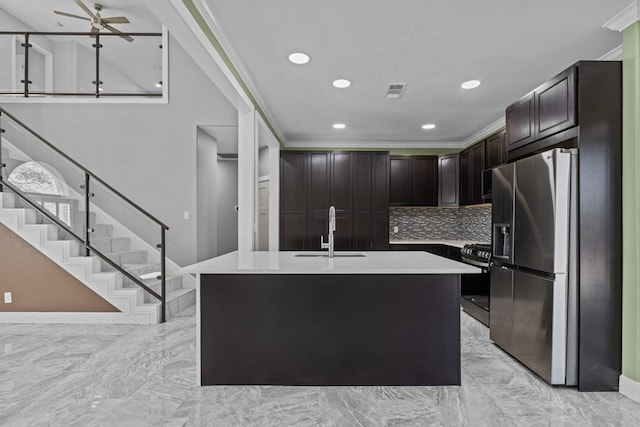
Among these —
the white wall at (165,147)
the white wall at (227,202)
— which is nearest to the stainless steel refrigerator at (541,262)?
the white wall at (165,147)

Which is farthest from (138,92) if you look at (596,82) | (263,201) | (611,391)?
(611,391)

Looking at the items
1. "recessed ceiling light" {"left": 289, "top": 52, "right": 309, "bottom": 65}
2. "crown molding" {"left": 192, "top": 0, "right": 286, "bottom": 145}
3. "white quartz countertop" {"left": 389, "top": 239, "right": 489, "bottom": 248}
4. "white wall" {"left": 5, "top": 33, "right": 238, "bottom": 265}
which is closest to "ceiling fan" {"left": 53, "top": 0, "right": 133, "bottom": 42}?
"white wall" {"left": 5, "top": 33, "right": 238, "bottom": 265}

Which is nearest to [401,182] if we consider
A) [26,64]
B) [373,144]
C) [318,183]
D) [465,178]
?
[373,144]

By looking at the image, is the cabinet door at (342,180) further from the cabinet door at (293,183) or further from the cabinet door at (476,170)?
the cabinet door at (476,170)

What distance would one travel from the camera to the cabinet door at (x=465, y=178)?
17.7ft

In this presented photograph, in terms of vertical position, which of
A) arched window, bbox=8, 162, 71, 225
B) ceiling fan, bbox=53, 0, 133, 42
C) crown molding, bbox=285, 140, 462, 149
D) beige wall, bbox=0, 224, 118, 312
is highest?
ceiling fan, bbox=53, 0, 133, 42

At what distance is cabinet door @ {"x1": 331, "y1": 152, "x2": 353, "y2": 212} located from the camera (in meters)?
5.82

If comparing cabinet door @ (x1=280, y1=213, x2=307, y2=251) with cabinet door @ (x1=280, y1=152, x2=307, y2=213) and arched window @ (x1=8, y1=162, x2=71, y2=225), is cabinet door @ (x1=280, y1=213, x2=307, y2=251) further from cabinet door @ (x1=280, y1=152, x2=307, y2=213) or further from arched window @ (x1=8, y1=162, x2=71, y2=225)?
arched window @ (x1=8, y1=162, x2=71, y2=225)

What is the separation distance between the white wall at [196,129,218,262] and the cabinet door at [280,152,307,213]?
3.91ft

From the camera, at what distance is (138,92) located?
5465 millimetres

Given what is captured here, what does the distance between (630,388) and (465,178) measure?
3.67m

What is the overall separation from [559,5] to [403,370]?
257cm

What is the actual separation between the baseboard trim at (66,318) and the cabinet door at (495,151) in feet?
15.0

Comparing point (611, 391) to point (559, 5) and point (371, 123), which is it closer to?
point (559, 5)
